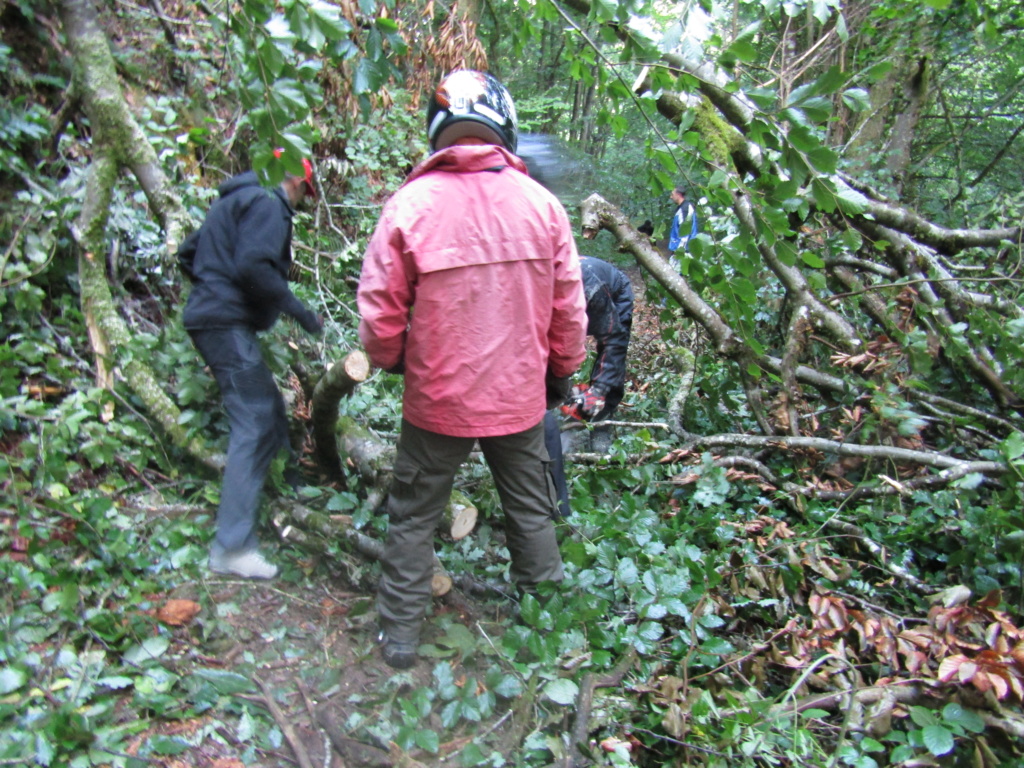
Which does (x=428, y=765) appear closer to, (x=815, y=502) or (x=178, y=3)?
(x=815, y=502)

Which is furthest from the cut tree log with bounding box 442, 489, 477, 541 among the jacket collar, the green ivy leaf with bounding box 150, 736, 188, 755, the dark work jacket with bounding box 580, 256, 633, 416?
the dark work jacket with bounding box 580, 256, 633, 416

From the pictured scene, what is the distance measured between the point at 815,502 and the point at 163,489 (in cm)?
321

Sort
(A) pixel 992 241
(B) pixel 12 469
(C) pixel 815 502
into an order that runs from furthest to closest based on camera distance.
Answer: (A) pixel 992 241, (C) pixel 815 502, (B) pixel 12 469

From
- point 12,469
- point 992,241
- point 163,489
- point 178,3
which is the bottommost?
point 163,489

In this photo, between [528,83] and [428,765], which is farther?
[528,83]

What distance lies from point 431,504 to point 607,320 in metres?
2.45

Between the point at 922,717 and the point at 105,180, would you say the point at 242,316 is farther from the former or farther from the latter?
the point at 922,717

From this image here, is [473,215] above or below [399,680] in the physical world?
above

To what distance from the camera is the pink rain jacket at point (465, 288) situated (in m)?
2.17

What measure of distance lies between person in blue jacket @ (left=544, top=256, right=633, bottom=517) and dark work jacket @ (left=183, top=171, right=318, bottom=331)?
2092 millimetres

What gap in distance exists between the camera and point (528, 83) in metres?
14.6

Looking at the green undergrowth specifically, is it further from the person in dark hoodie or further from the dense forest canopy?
the person in dark hoodie

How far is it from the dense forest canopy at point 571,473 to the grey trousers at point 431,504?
223mm

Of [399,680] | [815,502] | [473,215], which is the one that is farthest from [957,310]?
[399,680]
